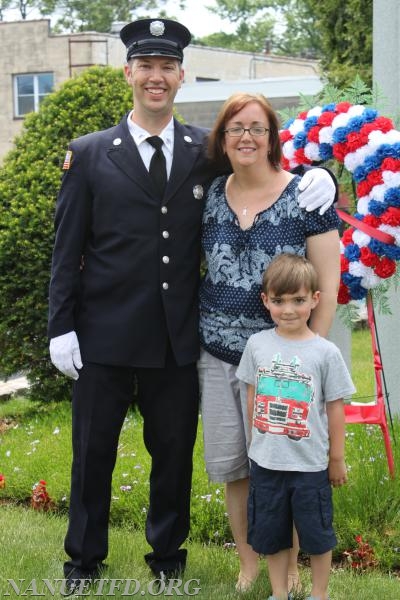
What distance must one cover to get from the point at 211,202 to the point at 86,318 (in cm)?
68

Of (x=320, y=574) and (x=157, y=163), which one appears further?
(x=157, y=163)

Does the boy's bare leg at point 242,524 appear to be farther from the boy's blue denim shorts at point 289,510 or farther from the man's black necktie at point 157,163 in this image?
the man's black necktie at point 157,163

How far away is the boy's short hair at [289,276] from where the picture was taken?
3377mm

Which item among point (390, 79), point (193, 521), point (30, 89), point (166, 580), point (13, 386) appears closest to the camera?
point (166, 580)

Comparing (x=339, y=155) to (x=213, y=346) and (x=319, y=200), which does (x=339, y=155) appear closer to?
(x=319, y=200)

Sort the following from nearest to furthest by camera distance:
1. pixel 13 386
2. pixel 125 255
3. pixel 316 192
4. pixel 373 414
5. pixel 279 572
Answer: pixel 316 192, pixel 279 572, pixel 125 255, pixel 373 414, pixel 13 386

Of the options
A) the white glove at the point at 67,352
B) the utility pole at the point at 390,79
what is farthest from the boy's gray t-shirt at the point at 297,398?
the utility pole at the point at 390,79

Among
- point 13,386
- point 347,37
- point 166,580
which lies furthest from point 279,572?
point 347,37

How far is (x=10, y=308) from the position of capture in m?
6.77

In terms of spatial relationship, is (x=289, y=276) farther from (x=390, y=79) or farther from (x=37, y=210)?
(x=37, y=210)

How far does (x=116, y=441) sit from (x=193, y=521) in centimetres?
105

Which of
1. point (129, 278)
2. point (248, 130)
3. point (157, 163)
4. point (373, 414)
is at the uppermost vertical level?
point (248, 130)

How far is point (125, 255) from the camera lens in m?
3.71

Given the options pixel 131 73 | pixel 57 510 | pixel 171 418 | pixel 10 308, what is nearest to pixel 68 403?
pixel 10 308
